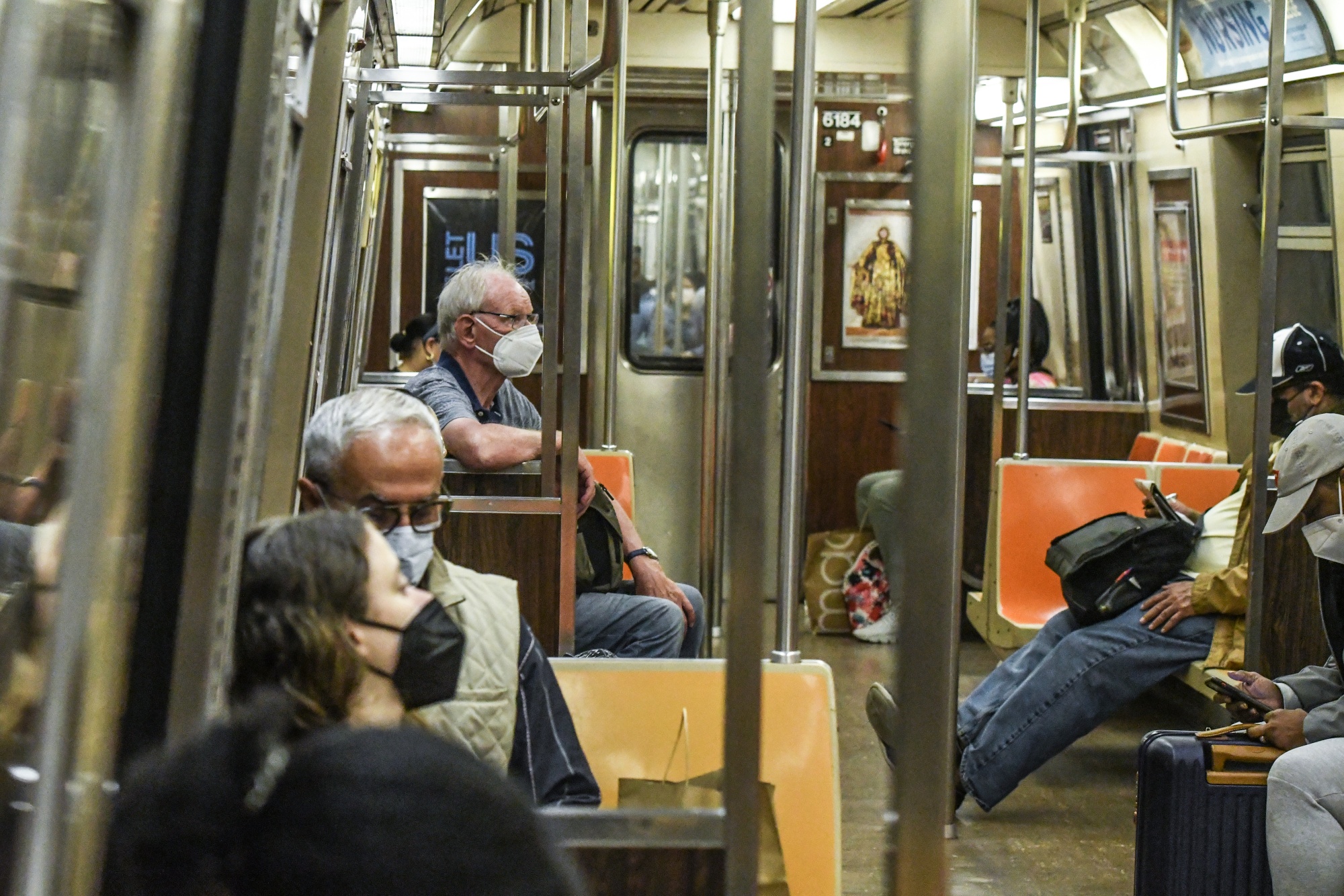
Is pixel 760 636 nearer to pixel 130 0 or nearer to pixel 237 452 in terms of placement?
pixel 237 452

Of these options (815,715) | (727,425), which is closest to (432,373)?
(815,715)

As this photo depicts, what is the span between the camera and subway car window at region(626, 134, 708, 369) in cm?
756

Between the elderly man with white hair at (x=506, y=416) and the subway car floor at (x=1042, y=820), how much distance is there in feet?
2.01

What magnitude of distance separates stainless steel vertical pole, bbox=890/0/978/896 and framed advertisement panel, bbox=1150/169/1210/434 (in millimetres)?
6116

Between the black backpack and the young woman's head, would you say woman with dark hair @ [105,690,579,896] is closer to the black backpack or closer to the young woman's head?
the black backpack

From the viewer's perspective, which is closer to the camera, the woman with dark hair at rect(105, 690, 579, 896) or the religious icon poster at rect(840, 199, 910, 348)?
the woman with dark hair at rect(105, 690, 579, 896)

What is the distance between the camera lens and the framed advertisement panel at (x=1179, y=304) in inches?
261

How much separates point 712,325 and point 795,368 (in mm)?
2380

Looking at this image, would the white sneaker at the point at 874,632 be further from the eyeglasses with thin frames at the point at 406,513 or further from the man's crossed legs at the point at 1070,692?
the eyeglasses with thin frames at the point at 406,513

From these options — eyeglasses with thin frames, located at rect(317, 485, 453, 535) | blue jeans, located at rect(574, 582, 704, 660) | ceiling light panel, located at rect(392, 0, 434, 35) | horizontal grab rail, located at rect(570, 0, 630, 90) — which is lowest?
blue jeans, located at rect(574, 582, 704, 660)

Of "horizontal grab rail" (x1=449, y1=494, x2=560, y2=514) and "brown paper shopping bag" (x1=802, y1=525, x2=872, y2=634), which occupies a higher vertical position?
"horizontal grab rail" (x1=449, y1=494, x2=560, y2=514)

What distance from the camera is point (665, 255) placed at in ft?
24.8

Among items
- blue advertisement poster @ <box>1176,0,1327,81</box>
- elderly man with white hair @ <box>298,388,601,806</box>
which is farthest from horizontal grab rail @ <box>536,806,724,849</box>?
blue advertisement poster @ <box>1176,0,1327,81</box>

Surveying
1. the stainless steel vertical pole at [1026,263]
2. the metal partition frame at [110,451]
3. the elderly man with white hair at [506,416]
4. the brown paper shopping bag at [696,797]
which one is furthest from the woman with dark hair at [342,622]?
the stainless steel vertical pole at [1026,263]
